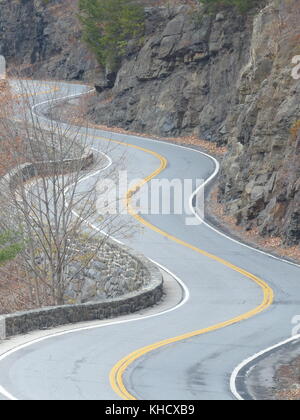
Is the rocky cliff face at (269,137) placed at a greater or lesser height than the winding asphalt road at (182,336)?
greater

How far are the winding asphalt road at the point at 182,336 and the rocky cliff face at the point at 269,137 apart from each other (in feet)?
6.72

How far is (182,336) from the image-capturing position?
21.0 metres

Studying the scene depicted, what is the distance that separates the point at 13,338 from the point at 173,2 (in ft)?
139

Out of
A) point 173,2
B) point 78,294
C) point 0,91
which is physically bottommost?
point 78,294

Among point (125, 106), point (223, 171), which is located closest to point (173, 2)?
point (125, 106)

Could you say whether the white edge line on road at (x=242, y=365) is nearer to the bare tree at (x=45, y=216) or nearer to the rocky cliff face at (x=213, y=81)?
the bare tree at (x=45, y=216)

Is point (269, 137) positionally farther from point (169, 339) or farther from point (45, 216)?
point (169, 339)

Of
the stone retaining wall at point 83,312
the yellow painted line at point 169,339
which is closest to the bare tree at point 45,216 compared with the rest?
the stone retaining wall at point 83,312

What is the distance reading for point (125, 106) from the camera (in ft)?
188

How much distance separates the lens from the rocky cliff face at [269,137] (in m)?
33.1

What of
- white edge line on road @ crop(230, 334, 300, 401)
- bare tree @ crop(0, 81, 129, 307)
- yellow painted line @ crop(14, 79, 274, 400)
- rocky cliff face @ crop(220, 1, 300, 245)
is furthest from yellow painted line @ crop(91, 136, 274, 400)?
bare tree @ crop(0, 81, 129, 307)

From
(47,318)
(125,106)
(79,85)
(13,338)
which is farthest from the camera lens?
(79,85)

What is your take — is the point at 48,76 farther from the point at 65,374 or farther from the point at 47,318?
the point at 65,374

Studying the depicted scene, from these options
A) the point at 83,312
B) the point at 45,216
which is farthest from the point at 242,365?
the point at 45,216
